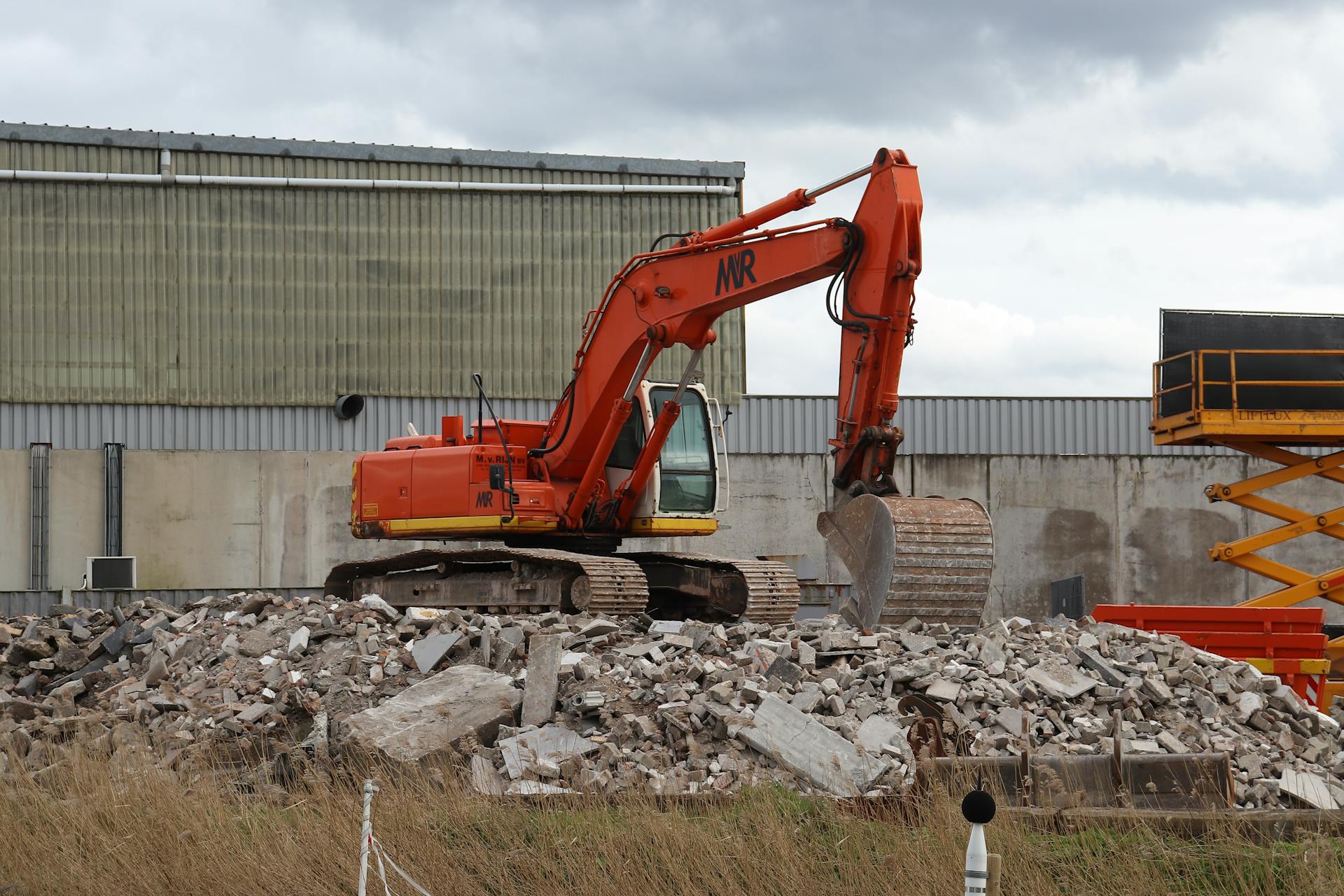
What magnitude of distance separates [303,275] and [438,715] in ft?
56.5

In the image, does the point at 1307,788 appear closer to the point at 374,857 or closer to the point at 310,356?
the point at 374,857

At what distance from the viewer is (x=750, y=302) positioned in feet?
44.1

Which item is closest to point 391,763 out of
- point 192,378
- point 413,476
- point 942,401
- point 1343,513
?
point 413,476

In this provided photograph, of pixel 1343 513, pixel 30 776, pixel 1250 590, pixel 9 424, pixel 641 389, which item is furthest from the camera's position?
pixel 1250 590

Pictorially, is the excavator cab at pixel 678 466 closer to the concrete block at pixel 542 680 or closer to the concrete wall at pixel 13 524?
the concrete block at pixel 542 680

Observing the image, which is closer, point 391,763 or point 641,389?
point 391,763

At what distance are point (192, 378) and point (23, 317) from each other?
2985 millimetres

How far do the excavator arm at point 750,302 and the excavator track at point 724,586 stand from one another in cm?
76

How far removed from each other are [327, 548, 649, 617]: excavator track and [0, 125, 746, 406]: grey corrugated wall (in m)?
10.6

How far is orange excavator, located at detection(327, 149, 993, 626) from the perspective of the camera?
12.2 m

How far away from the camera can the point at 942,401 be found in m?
28.6

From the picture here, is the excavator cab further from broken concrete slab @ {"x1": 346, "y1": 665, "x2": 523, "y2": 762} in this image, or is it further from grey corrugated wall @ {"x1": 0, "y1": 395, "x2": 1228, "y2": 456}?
grey corrugated wall @ {"x1": 0, "y1": 395, "x2": 1228, "y2": 456}

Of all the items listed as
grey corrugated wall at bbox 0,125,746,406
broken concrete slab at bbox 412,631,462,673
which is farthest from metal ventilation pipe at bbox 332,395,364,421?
broken concrete slab at bbox 412,631,462,673

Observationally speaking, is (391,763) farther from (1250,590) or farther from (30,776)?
(1250,590)
